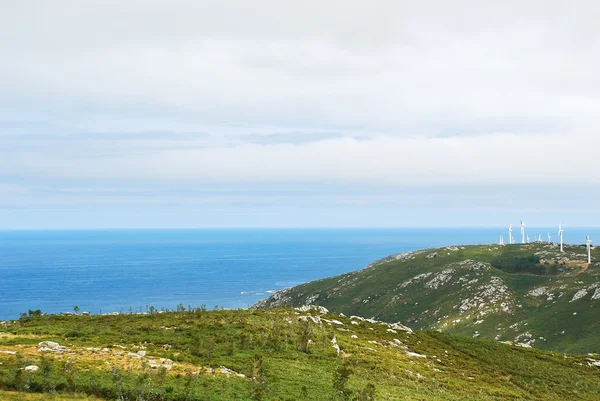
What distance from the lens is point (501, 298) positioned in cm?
14288

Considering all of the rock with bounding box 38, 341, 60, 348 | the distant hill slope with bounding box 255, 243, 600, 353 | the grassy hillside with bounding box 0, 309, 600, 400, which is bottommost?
the distant hill slope with bounding box 255, 243, 600, 353

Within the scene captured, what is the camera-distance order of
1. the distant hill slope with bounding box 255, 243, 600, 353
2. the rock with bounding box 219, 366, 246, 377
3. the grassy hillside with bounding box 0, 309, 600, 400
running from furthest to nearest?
the distant hill slope with bounding box 255, 243, 600, 353, the rock with bounding box 219, 366, 246, 377, the grassy hillside with bounding box 0, 309, 600, 400

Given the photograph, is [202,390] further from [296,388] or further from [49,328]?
[49,328]

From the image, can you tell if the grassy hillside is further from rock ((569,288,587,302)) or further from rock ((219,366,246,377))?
rock ((569,288,587,302))

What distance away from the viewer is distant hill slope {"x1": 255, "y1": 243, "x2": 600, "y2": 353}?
384 ft

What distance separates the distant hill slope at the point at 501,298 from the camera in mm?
116938

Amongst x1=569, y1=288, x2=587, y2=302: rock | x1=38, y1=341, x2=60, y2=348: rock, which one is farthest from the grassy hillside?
x1=569, y1=288, x2=587, y2=302: rock

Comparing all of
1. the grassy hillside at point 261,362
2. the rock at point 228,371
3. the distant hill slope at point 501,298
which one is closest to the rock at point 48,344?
the grassy hillside at point 261,362

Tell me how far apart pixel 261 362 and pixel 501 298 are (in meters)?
128

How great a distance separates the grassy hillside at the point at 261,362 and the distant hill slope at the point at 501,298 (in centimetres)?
5703

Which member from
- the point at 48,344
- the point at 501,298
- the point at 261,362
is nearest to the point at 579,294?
the point at 501,298

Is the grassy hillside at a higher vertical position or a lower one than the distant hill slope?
higher

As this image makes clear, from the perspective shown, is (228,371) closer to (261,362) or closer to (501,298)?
(261,362)

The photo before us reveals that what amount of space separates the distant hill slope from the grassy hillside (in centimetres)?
5703
